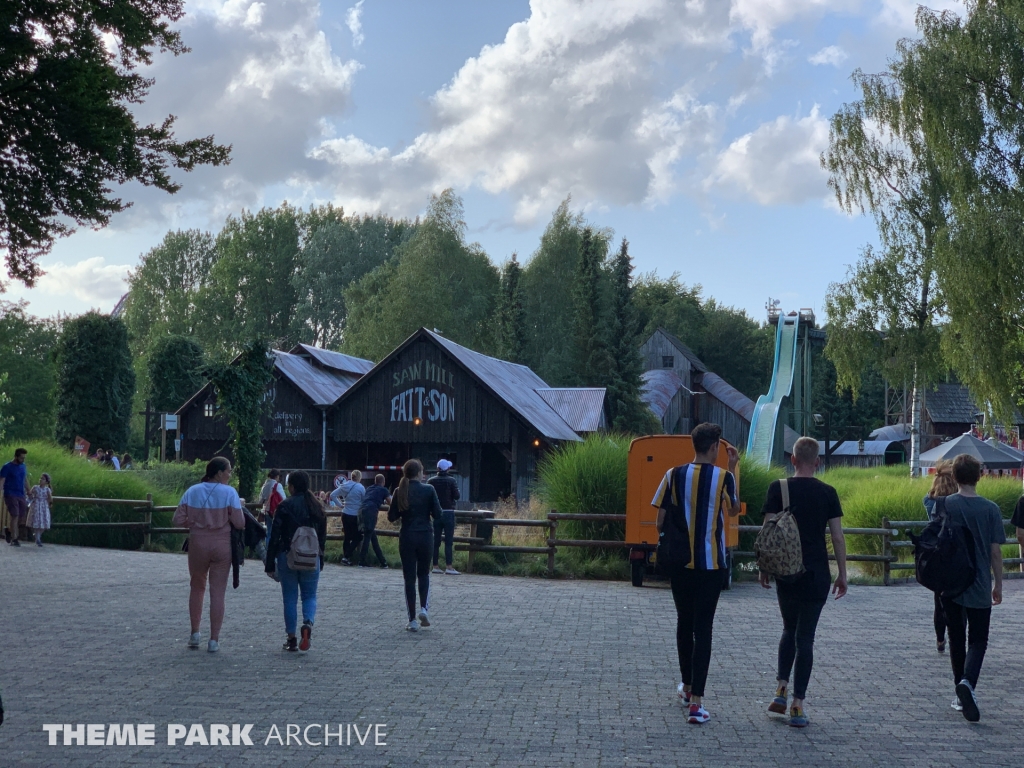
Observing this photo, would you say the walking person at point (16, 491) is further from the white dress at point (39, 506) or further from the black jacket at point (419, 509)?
the black jacket at point (419, 509)

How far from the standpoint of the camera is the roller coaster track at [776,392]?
159 feet

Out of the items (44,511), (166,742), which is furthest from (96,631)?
(44,511)

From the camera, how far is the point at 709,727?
7.21 metres

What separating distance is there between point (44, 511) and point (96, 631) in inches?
485

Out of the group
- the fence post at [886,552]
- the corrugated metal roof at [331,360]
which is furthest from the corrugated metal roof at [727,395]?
the fence post at [886,552]

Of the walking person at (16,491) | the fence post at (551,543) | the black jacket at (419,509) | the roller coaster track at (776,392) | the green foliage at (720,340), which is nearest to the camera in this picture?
the black jacket at (419,509)

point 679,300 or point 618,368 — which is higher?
point 679,300

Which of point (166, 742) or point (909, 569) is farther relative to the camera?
point (909, 569)

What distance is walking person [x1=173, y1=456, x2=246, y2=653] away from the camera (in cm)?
991

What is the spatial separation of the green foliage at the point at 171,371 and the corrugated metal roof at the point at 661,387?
28.6 metres

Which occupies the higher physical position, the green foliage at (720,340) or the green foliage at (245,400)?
the green foliage at (720,340)

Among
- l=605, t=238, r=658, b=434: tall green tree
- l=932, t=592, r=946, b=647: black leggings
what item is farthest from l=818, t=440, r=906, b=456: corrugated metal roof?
l=932, t=592, r=946, b=647: black leggings

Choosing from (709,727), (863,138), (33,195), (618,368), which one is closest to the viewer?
(709,727)

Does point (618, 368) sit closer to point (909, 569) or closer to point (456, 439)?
point (456, 439)
